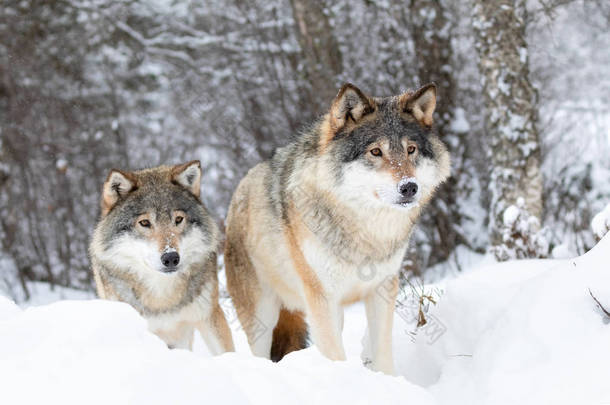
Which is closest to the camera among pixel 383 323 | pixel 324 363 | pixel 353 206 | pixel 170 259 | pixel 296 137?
pixel 324 363

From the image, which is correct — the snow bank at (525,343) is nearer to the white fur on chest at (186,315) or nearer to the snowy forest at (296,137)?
the snowy forest at (296,137)

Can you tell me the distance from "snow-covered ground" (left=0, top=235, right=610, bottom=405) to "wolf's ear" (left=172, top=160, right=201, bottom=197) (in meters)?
1.78

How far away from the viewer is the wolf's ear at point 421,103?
3.79 m

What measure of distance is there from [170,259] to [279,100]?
6.82 meters

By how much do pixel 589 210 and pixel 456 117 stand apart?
7.14 ft

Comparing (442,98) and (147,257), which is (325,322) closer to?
(147,257)

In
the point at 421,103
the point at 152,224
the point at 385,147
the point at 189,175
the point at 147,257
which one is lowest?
the point at 147,257

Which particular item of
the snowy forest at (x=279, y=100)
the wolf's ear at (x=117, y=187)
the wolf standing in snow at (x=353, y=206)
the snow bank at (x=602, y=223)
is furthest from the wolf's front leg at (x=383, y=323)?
the snowy forest at (x=279, y=100)

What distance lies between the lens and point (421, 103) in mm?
3844

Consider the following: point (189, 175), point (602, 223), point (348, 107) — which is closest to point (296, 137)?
point (348, 107)

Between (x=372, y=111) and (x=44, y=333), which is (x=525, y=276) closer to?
(x=372, y=111)

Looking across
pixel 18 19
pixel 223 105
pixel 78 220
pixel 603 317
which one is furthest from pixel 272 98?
pixel 603 317

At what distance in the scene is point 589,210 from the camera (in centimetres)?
775

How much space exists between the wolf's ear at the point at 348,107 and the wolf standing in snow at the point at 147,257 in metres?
1.25
